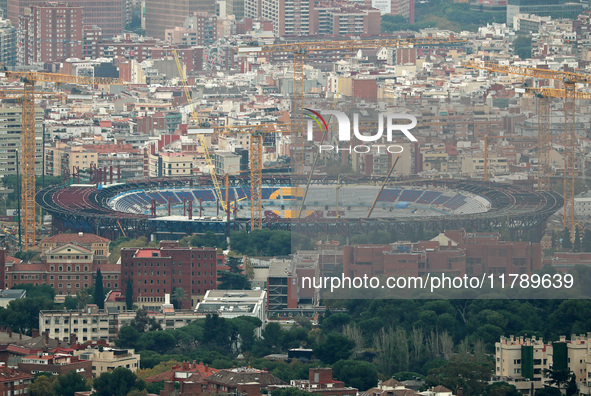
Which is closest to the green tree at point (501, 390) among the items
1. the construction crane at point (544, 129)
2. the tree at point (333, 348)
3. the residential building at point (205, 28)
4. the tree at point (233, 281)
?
the tree at point (333, 348)

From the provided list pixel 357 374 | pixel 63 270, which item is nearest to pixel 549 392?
pixel 357 374

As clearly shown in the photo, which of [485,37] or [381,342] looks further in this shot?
[485,37]

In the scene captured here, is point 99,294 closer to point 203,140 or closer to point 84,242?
point 84,242

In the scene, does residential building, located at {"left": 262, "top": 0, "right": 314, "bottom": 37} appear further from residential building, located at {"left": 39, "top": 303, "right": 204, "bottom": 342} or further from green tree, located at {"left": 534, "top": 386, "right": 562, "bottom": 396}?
green tree, located at {"left": 534, "top": 386, "right": 562, "bottom": 396}

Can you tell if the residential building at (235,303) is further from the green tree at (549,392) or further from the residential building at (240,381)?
the green tree at (549,392)

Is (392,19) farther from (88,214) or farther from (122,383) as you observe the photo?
(122,383)

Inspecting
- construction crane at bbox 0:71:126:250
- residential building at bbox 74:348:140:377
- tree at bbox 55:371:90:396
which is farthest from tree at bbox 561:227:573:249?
construction crane at bbox 0:71:126:250

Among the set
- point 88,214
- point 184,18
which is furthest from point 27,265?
point 184,18
